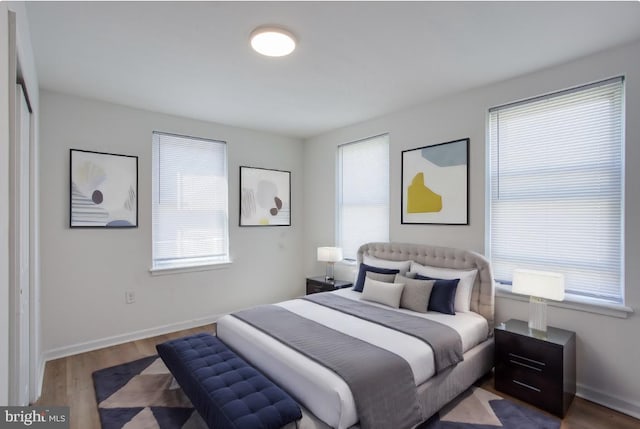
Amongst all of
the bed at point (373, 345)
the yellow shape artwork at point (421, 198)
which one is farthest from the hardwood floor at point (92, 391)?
the yellow shape artwork at point (421, 198)

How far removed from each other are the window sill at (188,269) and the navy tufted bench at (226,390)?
153cm

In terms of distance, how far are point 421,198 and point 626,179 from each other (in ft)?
5.53

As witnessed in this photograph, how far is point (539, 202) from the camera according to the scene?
2.86 meters

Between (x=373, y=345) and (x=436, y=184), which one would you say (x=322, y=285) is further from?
(x=373, y=345)

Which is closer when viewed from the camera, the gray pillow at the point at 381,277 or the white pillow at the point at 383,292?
the white pillow at the point at 383,292

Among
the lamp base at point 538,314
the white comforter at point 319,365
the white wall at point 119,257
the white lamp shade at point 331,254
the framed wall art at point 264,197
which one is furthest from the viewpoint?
the framed wall art at point 264,197

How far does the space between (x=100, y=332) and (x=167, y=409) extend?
5.47ft

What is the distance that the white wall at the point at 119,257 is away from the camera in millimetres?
3256

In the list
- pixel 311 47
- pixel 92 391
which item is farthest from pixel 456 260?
pixel 92 391

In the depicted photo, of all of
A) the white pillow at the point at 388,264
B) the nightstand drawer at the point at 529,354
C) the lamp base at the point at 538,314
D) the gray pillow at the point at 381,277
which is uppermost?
the white pillow at the point at 388,264

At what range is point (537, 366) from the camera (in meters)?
2.43

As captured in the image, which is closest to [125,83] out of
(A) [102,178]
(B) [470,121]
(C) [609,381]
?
(A) [102,178]

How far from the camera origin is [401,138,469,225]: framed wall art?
3314mm

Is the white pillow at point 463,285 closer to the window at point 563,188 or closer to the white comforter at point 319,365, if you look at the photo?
the white comforter at point 319,365
